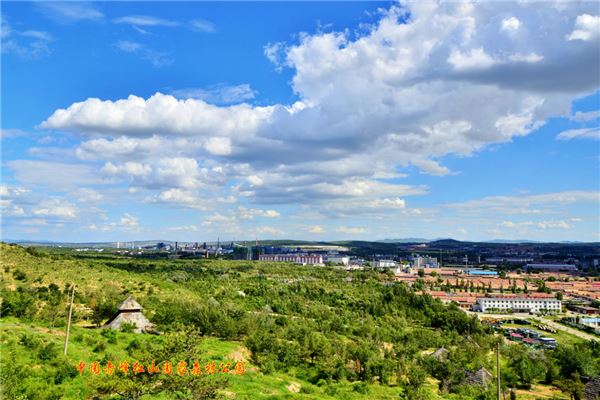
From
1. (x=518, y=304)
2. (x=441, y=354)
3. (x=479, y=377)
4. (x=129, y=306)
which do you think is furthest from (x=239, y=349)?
(x=518, y=304)

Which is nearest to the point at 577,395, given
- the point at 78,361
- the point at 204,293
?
the point at 78,361

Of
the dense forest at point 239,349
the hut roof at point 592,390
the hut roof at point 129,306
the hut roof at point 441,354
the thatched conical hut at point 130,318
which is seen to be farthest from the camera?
the hut roof at point 441,354

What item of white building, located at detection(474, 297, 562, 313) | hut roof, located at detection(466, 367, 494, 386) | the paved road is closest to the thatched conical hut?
hut roof, located at detection(466, 367, 494, 386)

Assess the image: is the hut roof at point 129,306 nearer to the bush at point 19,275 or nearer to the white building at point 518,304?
the bush at point 19,275

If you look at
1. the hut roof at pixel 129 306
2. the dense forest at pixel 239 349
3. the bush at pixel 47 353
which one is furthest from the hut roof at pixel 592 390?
the hut roof at pixel 129 306

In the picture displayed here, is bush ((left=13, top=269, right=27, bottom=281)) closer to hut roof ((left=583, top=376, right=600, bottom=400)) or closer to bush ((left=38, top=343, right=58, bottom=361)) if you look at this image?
bush ((left=38, top=343, right=58, bottom=361))

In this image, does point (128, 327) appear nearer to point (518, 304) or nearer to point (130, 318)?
point (130, 318)

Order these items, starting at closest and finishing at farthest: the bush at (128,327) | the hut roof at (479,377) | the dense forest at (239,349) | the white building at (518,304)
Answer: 1. the dense forest at (239,349)
2. the bush at (128,327)
3. the hut roof at (479,377)
4. the white building at (518,304)
